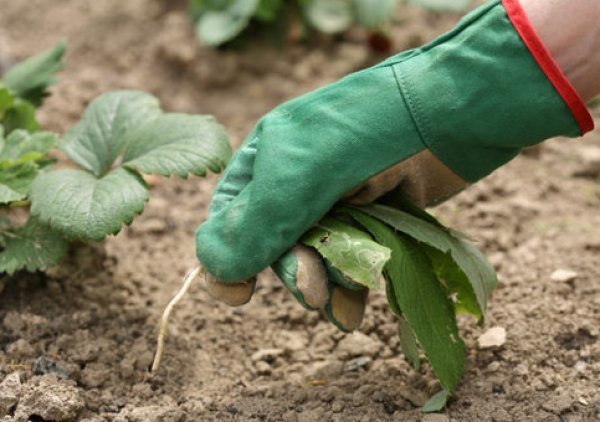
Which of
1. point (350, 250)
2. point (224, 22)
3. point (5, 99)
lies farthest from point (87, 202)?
point (224, 22)

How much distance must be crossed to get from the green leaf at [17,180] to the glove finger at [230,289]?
499mm

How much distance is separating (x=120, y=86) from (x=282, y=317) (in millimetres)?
1338

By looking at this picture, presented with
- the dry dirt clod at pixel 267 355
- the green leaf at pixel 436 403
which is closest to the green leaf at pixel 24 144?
the dry dirt clod at pixel 267 355

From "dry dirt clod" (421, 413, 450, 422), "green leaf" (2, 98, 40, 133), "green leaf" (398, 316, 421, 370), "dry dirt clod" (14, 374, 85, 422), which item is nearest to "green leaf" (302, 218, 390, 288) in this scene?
"green leaf" (398, 316, 421, 370)

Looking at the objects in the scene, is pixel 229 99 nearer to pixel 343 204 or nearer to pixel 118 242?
pixel 118 242

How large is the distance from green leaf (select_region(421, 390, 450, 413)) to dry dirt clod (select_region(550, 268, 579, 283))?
0.48m

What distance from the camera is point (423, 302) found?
1.65 metres

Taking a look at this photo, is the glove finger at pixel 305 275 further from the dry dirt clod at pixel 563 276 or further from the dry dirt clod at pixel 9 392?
the dry dirt clod at pixel 563 276

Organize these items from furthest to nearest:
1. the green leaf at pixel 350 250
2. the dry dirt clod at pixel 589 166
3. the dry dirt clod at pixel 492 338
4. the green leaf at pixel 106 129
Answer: the dry dirt clod at pixel 589 166, the green leaf at pixel 106 129, the dry dirt clod at pixel 492 338, the green leaf at pixel 350 250

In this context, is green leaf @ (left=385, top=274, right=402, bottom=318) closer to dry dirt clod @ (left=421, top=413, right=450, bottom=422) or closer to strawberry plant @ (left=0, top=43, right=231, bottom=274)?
dry dirt clod @ (left=421, top=413, right=450, bottom=422)

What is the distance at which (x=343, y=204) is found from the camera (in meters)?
1.67

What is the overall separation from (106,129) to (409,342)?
3.05 ft

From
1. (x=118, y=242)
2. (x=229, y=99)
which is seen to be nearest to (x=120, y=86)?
(x=229, y=99)

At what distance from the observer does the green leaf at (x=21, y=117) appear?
84.8 inches
